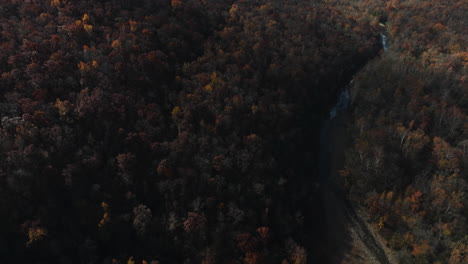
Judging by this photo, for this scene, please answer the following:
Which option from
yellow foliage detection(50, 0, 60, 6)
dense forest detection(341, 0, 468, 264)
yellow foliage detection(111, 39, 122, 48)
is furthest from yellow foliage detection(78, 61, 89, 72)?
dense forest detection(341, 0, 468, 264)

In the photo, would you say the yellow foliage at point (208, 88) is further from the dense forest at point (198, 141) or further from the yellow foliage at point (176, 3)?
the yellow foliage at point (176, 3)

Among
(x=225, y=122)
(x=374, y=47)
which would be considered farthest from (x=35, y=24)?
(x=374, y=47)

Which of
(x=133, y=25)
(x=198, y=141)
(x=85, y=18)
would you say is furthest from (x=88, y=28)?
(x=198, y=141)

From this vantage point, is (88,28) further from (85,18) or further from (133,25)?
(133,25)

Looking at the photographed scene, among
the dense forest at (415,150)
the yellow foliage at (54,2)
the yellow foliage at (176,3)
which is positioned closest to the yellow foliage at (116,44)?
the yellow foliage at (54,2)

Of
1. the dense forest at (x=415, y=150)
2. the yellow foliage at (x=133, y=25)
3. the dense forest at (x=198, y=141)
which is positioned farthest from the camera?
the yellow foliage at (x=133, y=25)

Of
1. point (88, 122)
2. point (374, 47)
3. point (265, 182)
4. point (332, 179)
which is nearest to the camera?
point (88, 122)

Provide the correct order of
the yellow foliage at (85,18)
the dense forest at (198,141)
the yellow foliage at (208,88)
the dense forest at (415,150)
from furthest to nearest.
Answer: the yellow foliage at (85,18) → the yellow foliage at (208,88) → the dense forest at (415,150) → the dense forest at (198,141)

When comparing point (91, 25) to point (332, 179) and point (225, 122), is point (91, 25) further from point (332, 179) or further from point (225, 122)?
point (332, 179)

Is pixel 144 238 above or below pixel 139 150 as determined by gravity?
below
